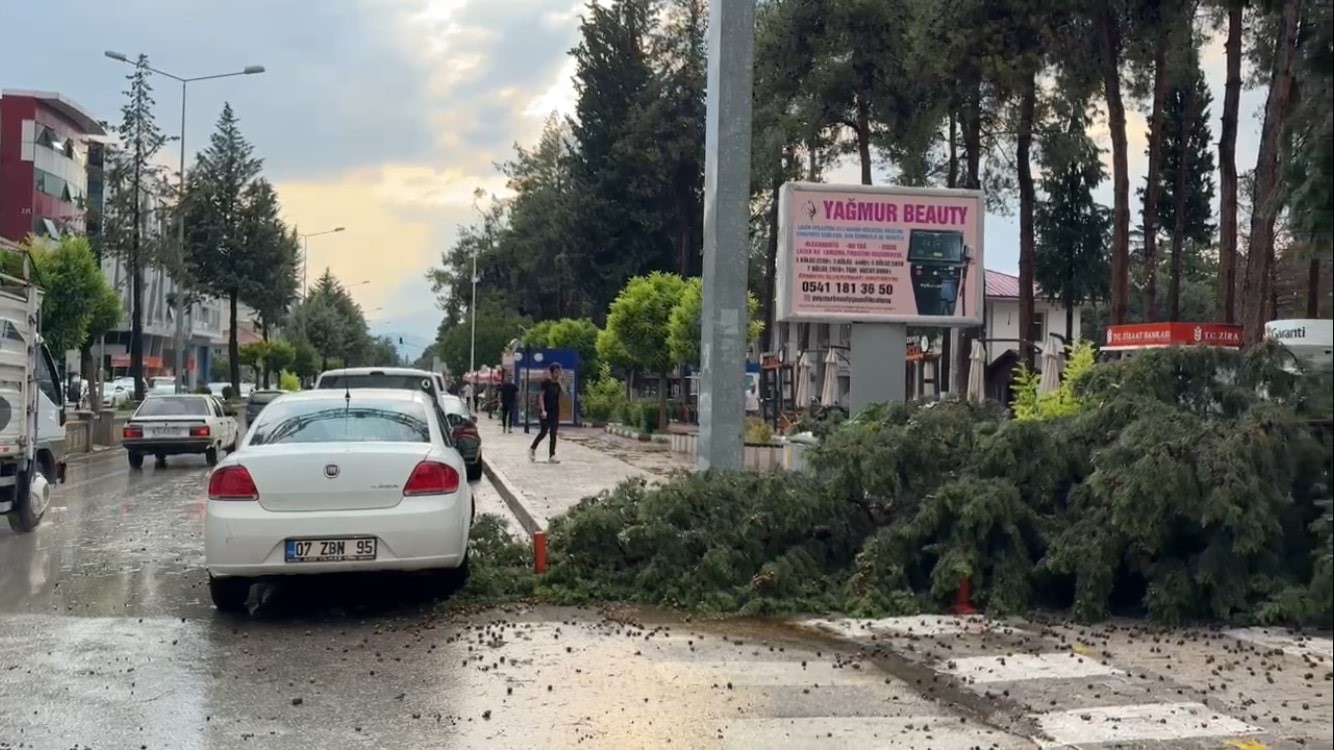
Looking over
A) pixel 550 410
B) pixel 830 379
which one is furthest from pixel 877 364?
pixel 830 379

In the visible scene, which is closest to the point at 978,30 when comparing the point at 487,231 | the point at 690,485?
the point at 690,485

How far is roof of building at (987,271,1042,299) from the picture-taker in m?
69.8

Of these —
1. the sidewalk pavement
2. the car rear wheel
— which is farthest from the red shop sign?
the car rear wheel

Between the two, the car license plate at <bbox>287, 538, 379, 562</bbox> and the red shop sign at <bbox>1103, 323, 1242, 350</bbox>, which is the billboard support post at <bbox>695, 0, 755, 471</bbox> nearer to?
the car license plate at <bbox>287, 538, 379, 562</bbox>

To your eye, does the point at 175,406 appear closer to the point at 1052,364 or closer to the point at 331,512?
the point at 1052,364

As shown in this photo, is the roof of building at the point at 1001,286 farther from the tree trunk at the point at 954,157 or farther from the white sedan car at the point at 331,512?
the white sedan car at the point at 331,512

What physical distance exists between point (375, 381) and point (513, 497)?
3.29 metres

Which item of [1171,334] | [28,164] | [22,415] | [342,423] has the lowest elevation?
Answer: [22,415]

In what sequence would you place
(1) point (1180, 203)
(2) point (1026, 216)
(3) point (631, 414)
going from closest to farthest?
1. (2) point (1026, 216)
2. (1) point (1180, 203)
3. (3) point (631, 414)

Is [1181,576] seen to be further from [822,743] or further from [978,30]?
[978,30]

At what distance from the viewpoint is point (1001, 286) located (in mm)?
72375

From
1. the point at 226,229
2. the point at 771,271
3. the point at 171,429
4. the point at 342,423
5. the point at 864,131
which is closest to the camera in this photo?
the point at 342,423

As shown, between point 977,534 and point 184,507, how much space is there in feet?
38.3

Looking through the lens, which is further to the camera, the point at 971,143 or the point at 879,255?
the point at 971,143
